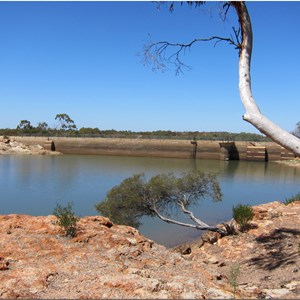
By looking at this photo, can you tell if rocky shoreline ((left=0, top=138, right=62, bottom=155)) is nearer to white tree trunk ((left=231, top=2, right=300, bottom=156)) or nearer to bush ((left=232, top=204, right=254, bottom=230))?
bush ((left=232, top=204, right=254, bottom=230))

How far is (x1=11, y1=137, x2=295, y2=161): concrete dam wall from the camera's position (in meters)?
43.2

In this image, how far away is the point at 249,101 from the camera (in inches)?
166

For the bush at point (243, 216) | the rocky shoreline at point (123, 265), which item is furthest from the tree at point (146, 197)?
the rocky shoreline at point (123, 265)

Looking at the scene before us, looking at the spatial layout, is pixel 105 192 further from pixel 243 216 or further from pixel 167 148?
pixel 167 148

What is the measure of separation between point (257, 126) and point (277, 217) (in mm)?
5496

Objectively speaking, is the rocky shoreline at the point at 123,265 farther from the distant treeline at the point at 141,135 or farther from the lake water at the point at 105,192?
the distant treeline at the point at 141,135

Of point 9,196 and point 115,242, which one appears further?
point 9,196

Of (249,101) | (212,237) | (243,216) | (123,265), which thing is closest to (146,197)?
(212,237)

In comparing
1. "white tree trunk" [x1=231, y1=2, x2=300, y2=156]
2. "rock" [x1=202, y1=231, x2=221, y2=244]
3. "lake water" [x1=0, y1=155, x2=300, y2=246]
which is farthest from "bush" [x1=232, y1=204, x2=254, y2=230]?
"white tree trunk" [x1=231, y1=2, x2=300, y2=156]

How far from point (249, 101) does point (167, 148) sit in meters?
42.1

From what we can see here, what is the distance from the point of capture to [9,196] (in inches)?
701

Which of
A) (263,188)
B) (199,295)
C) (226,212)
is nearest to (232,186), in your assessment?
(263,188)

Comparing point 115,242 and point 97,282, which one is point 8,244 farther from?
point 97,282

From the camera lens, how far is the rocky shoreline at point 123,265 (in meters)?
3.45
